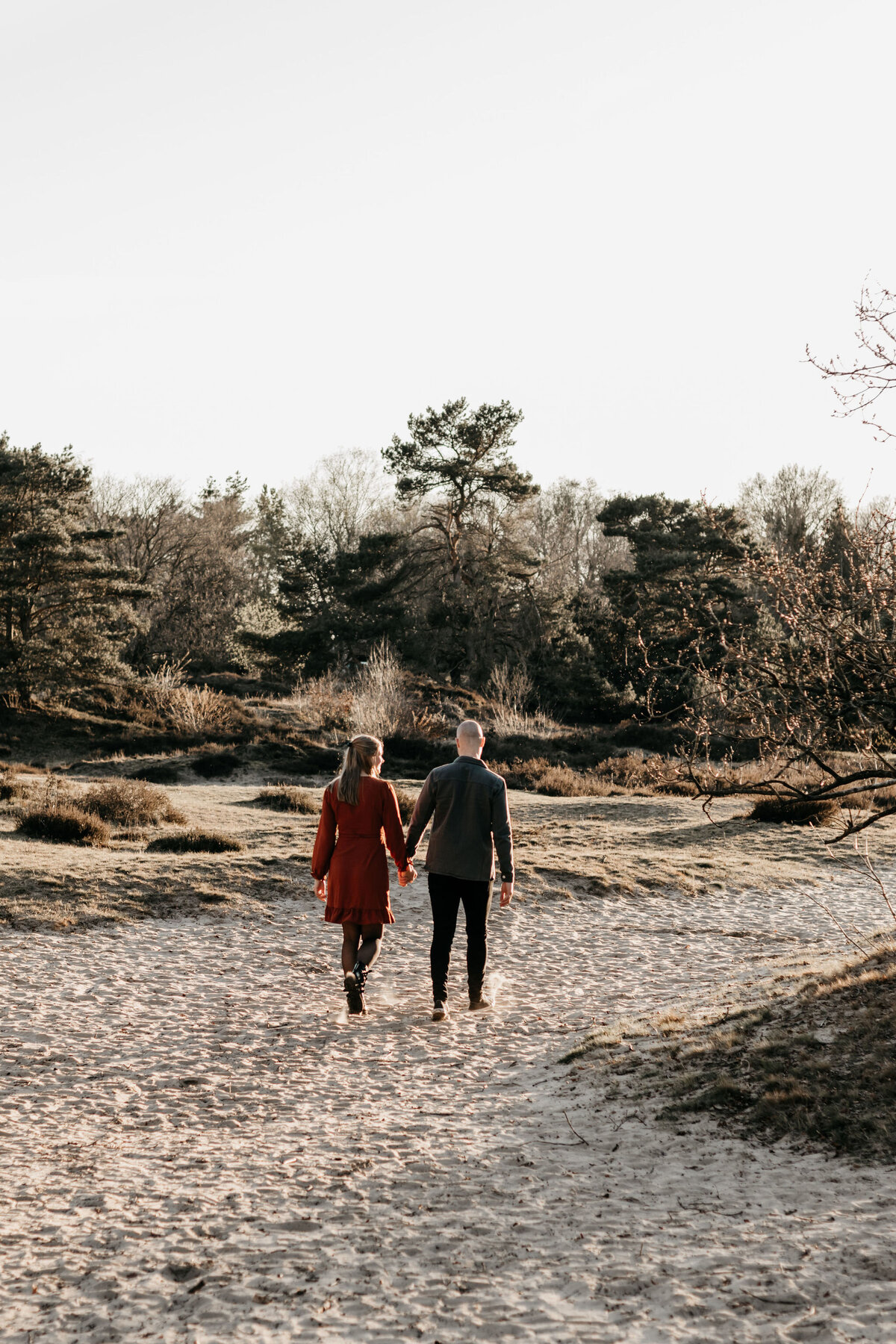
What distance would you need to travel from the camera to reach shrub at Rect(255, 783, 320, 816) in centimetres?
1898

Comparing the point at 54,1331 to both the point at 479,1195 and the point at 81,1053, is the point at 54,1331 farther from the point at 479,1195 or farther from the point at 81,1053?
the point at 81,1053

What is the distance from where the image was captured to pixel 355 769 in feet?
22.4

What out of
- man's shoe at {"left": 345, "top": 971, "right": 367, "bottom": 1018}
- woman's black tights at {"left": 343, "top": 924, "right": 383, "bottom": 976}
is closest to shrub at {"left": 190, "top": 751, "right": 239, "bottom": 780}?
man's shoe at {"left": 345, "top": 971, "right": 367, "bottom": 1018}

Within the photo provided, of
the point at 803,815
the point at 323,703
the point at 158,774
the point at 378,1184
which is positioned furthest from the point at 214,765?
the point at 378,1184

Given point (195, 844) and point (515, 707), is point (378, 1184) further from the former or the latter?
point (515, 707)

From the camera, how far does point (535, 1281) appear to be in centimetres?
347

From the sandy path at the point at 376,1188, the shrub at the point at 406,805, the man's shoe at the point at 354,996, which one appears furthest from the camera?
the shrub at the point at 406,805

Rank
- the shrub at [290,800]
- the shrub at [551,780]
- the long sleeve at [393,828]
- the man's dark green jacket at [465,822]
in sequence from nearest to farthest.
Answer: the man's dark green jacket at [465,822]
the long sleeve at [393,828]
the shrub at [290,800]
the shrub at [551,780]

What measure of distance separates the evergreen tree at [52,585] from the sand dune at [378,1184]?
22920 millimetres

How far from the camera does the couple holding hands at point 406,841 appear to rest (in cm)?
684

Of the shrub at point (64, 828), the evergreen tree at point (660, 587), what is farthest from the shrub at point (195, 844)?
the evergreen tree at point (660, 587)

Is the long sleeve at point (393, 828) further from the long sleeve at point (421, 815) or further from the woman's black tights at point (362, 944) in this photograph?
the woman's black tights at point (362, 944)

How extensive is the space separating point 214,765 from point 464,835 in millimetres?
18633

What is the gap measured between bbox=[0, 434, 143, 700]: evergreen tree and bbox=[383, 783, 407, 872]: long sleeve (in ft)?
81.9
